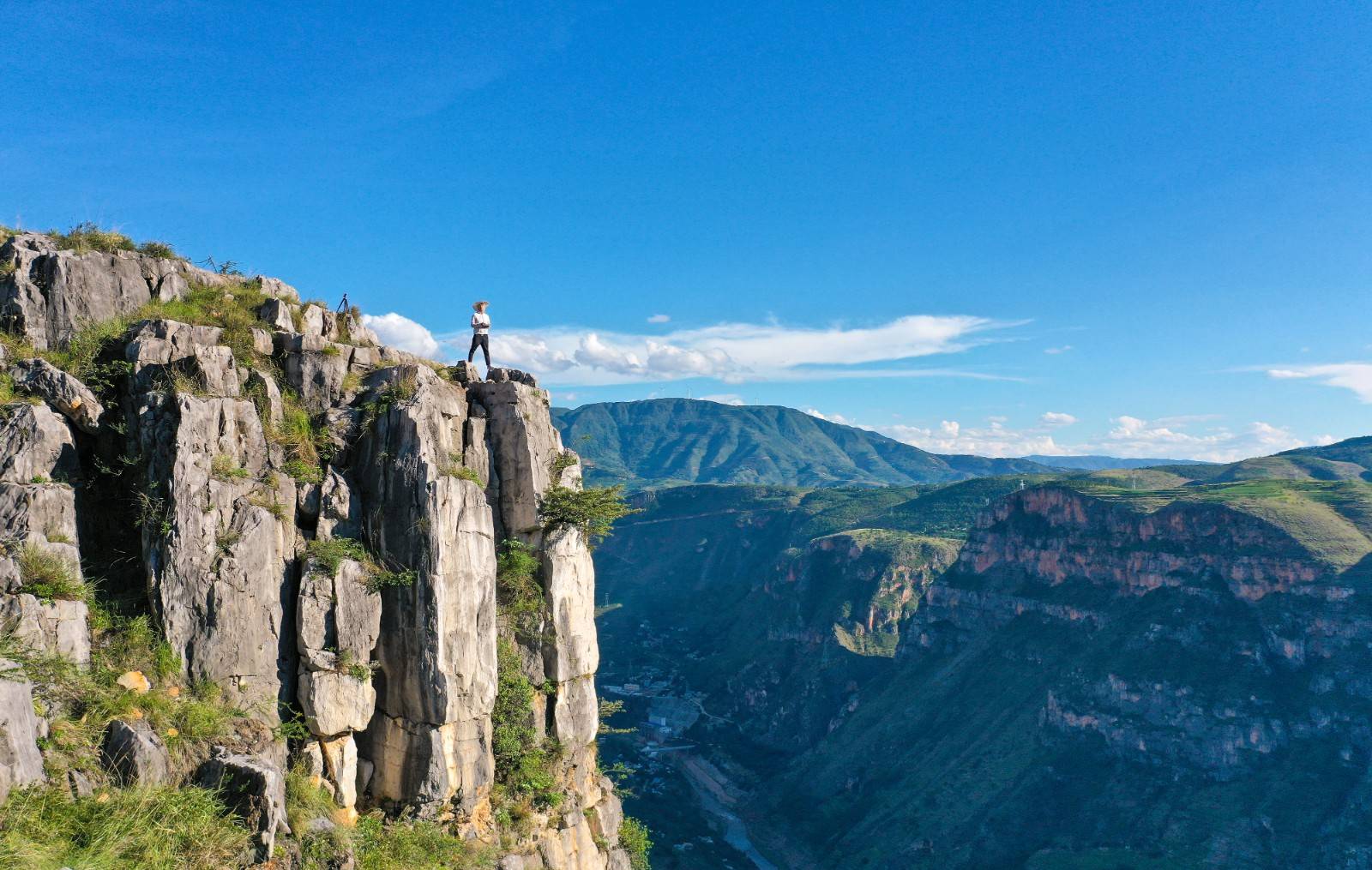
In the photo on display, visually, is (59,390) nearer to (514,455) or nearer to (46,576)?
(46,576)

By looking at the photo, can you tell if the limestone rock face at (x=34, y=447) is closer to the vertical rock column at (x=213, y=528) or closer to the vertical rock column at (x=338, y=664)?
the vertical rock column at (x=213, y=528)

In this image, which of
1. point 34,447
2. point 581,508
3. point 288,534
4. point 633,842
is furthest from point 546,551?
point 34,447

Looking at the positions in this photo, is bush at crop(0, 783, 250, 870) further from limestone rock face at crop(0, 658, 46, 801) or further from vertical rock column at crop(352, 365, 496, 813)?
vertical rock column at crop(352, 365, 496, 813)

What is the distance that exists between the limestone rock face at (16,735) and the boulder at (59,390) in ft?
21.8

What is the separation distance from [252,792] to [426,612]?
5.29 metres

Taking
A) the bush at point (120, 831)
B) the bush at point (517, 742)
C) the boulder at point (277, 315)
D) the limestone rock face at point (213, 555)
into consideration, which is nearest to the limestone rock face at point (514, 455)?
the bush at point (517, 742)

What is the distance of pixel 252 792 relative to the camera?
14898 mm

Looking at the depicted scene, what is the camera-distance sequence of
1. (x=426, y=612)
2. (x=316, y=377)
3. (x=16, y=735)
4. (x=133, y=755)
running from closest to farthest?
(x=16, y=735) < (x=133, y=755) < (x=426, y=612) < (x=316, y=377)

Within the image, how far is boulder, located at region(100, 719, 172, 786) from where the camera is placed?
46.4ft

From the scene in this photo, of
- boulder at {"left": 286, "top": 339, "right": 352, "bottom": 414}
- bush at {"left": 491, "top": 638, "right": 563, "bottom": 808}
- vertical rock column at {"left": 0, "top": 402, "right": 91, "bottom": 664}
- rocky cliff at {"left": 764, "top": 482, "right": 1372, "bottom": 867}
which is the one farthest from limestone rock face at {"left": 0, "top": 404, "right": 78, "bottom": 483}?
rocky cliff at {"left": 764, "top": 482, "right": 1372, "bottom": 867}

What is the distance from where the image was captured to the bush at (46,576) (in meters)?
14.8

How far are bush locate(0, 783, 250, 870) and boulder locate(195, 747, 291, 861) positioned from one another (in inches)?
10.7

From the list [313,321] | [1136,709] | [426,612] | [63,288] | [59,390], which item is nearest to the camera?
[59,390]

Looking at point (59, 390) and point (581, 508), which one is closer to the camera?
point (59, 390)
